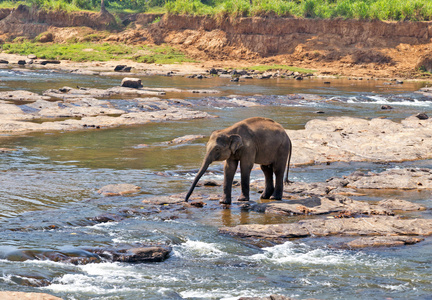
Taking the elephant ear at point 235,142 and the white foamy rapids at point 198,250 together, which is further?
the elephant ear at point 235,142

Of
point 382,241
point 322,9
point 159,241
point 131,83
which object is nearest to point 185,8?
point 322,9

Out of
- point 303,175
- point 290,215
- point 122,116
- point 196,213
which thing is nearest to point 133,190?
point 196,213

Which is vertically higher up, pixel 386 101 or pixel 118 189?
pixel 118 189

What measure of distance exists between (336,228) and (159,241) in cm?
321

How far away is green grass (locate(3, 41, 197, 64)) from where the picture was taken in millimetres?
62850

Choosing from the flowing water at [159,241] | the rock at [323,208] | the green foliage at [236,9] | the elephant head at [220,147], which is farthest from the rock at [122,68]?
the rock at [323,208]

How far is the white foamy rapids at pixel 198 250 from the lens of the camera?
29.3 feet

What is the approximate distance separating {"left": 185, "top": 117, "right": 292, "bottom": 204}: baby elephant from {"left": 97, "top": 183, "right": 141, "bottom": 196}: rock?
1958mm

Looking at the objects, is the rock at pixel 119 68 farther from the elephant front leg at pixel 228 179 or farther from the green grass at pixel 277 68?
the elephant front leg at pixel 228 179

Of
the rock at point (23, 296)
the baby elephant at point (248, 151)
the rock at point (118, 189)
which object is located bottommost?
the rock at point (118, 189)

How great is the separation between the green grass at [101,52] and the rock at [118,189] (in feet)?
161

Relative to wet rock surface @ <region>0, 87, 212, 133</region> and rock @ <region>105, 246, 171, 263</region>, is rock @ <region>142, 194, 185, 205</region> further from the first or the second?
wet rock surface @ <region>0, 87, 212, 133</region>

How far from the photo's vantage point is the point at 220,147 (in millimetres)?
11391

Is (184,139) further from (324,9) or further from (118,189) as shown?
(324,9)
